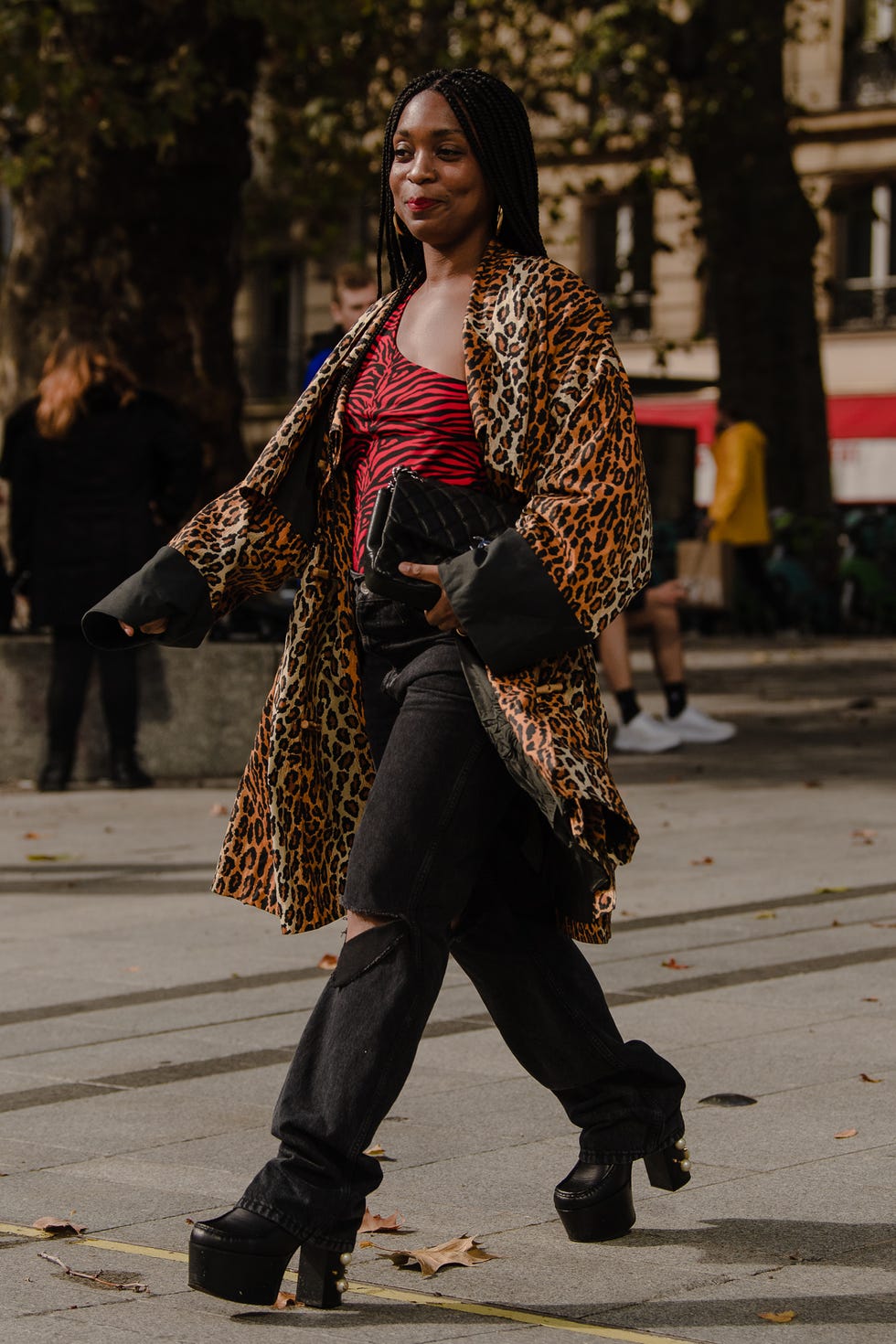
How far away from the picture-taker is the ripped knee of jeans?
3.62m

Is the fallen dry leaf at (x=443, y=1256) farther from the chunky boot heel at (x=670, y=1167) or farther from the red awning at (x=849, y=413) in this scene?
the red awning at (x=849, y=413)

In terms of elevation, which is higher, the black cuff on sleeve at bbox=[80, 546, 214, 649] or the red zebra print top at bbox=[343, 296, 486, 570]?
the red zebra print top at bbox=[343, 296, 486, 570]

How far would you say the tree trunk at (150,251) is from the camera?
13.6 meters

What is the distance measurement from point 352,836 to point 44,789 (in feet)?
23.6

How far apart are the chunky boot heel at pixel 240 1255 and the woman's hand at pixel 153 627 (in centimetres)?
93

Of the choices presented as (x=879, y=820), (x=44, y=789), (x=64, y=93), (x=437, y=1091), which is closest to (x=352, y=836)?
(x=437, y=1091)

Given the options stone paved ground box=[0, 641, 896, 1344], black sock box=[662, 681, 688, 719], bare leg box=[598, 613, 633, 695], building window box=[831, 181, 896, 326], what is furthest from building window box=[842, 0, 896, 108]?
stone paved ground box=[0, 641, 896, 1344]

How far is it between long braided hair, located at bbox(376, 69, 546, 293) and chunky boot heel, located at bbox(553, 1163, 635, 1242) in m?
1.53

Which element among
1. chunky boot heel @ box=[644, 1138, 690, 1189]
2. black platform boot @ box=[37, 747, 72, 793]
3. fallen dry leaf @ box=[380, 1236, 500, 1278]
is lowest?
black platform boot @ box=[37, 747, 72, 793]

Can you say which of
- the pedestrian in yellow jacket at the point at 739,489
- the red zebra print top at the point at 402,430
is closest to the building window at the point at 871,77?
the pedestrian in yellow jacket at the point at 739,489

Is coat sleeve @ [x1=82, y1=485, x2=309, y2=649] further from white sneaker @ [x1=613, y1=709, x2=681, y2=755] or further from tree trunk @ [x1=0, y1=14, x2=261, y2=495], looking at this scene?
tree trunk @ [x1=0, y1=14, x2=261, y2=495]

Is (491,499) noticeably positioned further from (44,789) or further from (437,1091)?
(44,789)

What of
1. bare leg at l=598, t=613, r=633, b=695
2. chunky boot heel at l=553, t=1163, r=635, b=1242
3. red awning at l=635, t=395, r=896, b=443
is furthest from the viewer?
red awning at l=635, t=395, r=896, b=443

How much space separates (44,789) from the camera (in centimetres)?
1098
